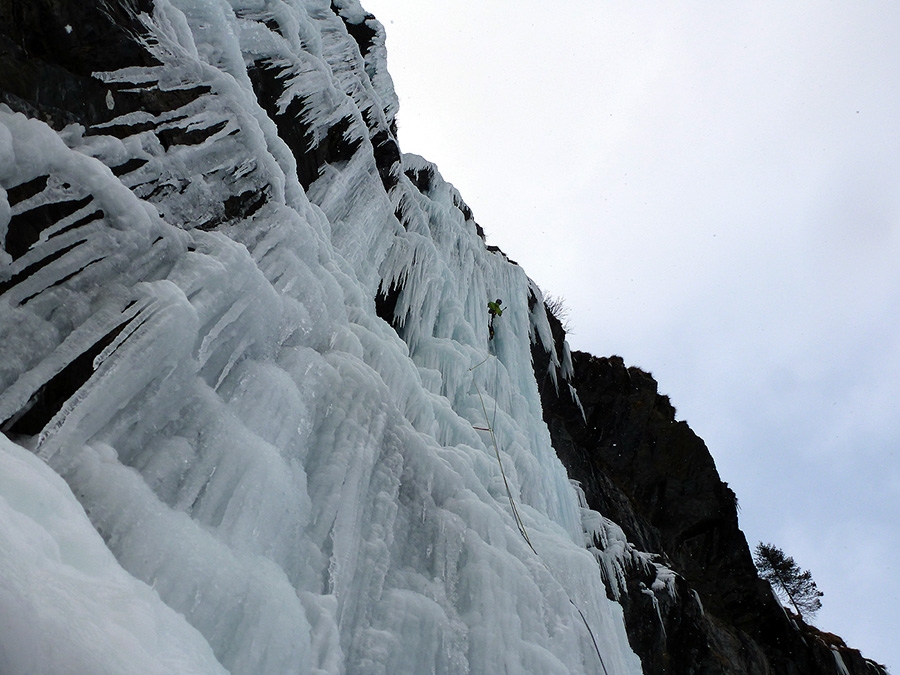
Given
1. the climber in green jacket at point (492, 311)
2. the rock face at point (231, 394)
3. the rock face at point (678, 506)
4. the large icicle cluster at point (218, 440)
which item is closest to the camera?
the large icicle cluster at point (218, 440)

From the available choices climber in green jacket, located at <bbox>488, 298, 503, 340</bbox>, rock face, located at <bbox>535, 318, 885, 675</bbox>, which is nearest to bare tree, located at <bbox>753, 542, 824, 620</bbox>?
rock face, located at <bbox>535, 318, 885, 675</bbox>

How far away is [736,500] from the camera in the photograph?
1391 centimetres

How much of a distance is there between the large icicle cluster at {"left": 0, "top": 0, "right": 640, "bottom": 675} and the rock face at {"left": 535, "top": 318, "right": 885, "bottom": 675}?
648cm

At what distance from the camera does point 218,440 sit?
2852mm

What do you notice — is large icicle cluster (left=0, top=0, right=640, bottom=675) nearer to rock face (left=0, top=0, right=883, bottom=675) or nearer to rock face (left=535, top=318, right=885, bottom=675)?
rock face (left=0, top=0, right=883, bottom=675)

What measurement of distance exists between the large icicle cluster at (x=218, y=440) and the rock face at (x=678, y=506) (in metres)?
6.48

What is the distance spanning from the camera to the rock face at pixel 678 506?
11633 millimetres

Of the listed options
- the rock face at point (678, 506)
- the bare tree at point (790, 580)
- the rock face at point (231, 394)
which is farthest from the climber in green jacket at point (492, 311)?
the bare tree at point (790, 580)

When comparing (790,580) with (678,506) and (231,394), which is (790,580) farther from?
(231,394)

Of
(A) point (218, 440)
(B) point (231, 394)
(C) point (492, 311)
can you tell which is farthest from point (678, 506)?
(A) point (218, 440)

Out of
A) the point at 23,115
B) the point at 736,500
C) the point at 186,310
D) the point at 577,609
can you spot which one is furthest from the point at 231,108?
the point at 736,500

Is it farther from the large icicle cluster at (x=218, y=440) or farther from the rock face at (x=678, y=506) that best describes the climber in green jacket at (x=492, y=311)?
the large icicle cluster at (x=218, y=440)

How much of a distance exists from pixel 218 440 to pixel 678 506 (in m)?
12.9

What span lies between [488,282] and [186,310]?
8.40 meters
